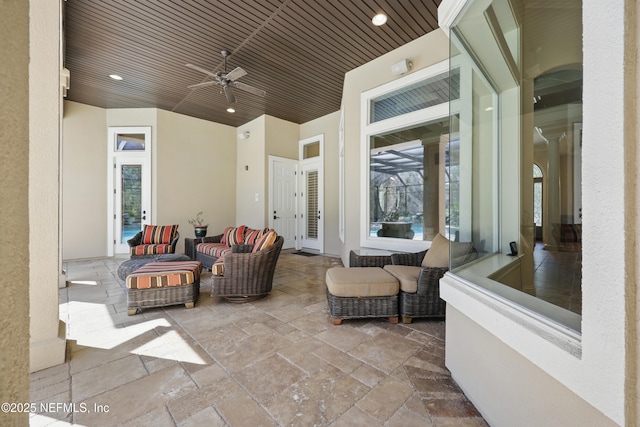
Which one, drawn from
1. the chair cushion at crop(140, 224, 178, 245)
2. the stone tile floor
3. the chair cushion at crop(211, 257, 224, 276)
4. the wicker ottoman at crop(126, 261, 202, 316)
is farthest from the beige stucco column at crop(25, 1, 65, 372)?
the chair cushion at crop(140, 224, 178, 245)

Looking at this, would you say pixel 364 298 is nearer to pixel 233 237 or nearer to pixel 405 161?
pixel 405 161

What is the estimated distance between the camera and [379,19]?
10.3ft

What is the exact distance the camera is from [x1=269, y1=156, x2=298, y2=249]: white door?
21.1 ft

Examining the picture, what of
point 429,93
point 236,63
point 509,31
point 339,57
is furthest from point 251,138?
point 509,31

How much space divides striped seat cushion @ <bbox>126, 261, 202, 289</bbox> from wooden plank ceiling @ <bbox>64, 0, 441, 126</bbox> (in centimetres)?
293

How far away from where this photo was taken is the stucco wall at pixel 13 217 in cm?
39

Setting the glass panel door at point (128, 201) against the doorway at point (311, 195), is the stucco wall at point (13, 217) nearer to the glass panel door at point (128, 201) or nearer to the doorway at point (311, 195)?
the doorway at point (311, 195)

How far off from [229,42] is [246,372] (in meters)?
3.88

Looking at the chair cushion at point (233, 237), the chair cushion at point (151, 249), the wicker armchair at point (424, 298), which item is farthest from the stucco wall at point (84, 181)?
the wicker armchair at point (424, 298)

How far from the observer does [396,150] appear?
4066mm

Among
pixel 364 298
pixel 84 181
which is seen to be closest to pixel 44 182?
pixel 364 298

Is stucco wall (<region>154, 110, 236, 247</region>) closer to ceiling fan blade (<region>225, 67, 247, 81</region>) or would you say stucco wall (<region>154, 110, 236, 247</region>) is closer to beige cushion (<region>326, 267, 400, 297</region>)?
ceiling fan blade (<region>225, 67, 247, 81</region>)

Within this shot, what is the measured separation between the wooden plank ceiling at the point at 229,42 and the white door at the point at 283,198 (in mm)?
1719

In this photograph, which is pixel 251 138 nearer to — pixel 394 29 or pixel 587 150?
pixel 394 29
